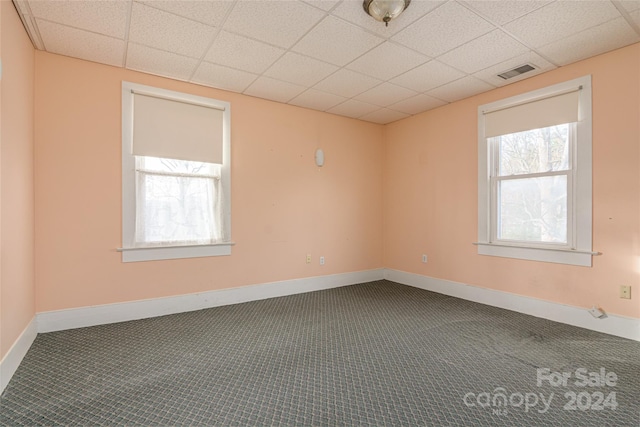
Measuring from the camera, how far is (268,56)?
2.93 meters

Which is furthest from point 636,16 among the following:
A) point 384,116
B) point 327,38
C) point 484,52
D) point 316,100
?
point 316,100

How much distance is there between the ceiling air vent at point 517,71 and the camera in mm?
3139

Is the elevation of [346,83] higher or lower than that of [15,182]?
higher

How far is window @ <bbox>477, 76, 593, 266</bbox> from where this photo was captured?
3.03 meters

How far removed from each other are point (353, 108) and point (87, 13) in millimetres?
3096

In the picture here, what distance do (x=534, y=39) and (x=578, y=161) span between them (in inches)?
50.8

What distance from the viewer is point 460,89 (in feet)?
12.2

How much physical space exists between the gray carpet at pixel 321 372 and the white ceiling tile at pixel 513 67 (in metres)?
2.63

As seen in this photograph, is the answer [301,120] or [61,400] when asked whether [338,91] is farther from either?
[61,400]

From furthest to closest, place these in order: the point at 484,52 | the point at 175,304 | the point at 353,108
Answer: the point at 353,108
the point at 175,304
the point at 484,52

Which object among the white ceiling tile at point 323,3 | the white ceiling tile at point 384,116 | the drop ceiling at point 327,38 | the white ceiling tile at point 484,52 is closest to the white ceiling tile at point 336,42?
the drop ceiling at point 327,38

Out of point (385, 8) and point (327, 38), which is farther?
point (327, 38)

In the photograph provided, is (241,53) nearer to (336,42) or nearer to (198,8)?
(198,8)

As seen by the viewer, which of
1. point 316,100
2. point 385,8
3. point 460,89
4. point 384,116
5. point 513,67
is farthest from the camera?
point 384,116
